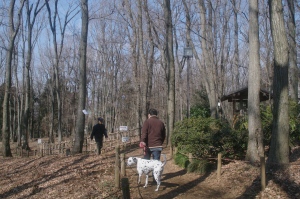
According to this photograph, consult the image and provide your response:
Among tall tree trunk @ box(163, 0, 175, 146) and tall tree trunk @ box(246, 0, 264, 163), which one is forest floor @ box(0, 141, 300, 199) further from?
tall tree trunk @ box(163, 0, 175, 146)

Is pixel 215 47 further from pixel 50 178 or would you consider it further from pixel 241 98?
pixel 50 178

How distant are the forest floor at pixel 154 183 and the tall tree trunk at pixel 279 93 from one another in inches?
18.3

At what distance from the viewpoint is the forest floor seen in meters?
7.49

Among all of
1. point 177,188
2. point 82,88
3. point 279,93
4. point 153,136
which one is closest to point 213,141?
point 279,93

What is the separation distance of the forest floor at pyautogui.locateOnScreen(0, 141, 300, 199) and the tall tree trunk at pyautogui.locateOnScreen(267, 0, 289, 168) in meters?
0.47

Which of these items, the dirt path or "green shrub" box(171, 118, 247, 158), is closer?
the dirt path

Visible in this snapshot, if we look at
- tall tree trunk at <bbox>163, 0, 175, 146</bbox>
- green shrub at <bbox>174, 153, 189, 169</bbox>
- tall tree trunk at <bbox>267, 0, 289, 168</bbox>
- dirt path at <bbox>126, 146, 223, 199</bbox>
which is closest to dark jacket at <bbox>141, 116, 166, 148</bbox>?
dirt path at <bbox>126, 146, 223, 199</bbox>

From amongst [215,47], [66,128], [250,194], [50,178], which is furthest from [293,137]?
[66,128]

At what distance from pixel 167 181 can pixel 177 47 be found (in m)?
24.1

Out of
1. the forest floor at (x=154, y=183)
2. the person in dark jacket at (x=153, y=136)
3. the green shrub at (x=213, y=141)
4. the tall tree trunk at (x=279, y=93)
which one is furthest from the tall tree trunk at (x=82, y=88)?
the tall tree trunk at (x=279, y=93)

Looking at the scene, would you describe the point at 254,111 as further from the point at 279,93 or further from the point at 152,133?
the point at 152,133

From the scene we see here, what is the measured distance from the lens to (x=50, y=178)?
1012cm

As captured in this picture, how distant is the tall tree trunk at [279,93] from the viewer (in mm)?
8688

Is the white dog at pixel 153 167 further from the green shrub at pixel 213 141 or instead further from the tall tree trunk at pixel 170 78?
the tall tree trunk at pixel 170 78
